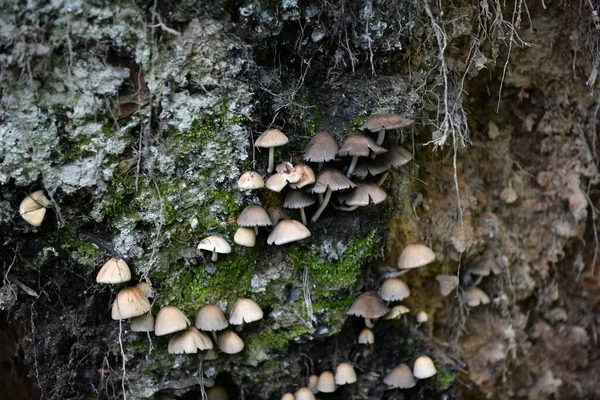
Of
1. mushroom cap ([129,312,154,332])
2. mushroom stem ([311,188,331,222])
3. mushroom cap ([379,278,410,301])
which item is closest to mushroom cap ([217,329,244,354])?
mushroom cap ([129,312,154,332])

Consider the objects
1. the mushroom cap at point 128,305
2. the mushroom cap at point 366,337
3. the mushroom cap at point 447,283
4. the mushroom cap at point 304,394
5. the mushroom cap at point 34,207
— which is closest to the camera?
the mushroom cap at point 34,207

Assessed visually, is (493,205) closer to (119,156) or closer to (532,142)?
(532,142)

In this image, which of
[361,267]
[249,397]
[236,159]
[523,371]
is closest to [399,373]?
[361,267]

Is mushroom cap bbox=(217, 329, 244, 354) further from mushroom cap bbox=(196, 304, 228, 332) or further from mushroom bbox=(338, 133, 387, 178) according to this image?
mushroom bbox=(338, 133, 387, 178)

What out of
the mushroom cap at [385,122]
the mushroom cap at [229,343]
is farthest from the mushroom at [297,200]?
the mushroom cap at [229,343]

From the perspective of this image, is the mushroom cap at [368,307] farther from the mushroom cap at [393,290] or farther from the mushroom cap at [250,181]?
the mushroom cap at [250,181]

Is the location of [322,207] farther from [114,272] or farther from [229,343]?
[114,272]
